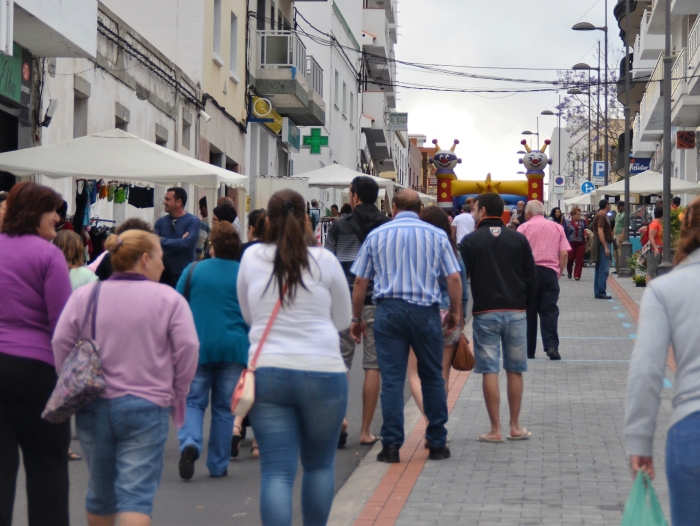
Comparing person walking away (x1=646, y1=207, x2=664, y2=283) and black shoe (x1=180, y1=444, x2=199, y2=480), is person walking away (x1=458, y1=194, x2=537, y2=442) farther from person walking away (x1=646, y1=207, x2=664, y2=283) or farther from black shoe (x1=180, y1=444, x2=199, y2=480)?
person walking away (x1=646, y1=207, x2=664, y2=283)

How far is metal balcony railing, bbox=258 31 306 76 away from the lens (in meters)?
28.2

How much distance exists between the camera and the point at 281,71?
28.2 metres

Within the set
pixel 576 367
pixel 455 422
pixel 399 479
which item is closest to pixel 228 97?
pixel 576 367

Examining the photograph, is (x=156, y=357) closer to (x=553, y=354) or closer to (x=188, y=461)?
(x=188, y=461)

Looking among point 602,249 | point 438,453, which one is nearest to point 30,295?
point 438,453

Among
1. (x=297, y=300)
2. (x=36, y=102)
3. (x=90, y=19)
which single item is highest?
(x=90, y=19)

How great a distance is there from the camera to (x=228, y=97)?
2578 centimetres

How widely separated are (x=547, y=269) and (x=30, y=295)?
9.22 m

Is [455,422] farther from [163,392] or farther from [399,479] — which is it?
[163,392]

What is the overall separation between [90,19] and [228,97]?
12.2 meters

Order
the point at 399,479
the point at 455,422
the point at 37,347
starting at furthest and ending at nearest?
the point at 455,422 → the point at 399,479 → the point at 37,347

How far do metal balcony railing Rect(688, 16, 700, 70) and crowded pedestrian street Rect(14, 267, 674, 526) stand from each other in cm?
1726

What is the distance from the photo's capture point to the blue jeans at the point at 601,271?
2119 cm

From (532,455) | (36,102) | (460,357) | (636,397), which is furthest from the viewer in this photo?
(36,102)
